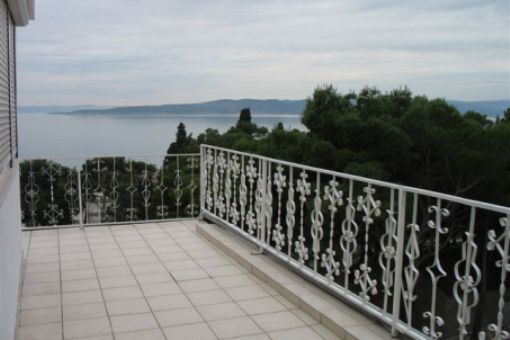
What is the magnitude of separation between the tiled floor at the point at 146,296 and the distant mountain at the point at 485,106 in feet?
33.6

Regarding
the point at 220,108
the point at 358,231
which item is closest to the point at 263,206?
the point at 358,231

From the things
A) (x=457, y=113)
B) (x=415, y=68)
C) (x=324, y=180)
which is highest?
(x=415, y=68)

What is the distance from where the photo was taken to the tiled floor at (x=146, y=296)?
9.91 feet

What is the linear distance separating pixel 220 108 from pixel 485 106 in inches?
298

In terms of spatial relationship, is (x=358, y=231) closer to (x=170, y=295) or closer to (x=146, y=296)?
(x=170, y=295)

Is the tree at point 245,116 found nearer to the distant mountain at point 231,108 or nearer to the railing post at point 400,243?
the distant mountain at point 231,108

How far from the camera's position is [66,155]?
5.77 m

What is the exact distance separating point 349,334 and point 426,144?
10.4m

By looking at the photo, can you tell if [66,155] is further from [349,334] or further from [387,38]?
[387,38]

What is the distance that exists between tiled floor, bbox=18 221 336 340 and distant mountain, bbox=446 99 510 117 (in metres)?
10.2

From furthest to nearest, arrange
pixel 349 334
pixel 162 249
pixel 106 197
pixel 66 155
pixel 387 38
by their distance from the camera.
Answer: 1. pixel 387 38
2. pixel 106 197
3. pixel 66 155
4. pixel 162 249
5. pixel 349 334

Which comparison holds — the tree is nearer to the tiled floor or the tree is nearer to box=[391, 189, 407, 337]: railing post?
the tiled floor

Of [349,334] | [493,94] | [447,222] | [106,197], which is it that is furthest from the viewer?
[493,94]

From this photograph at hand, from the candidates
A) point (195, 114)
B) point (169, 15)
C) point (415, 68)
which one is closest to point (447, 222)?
point (415, 68)
